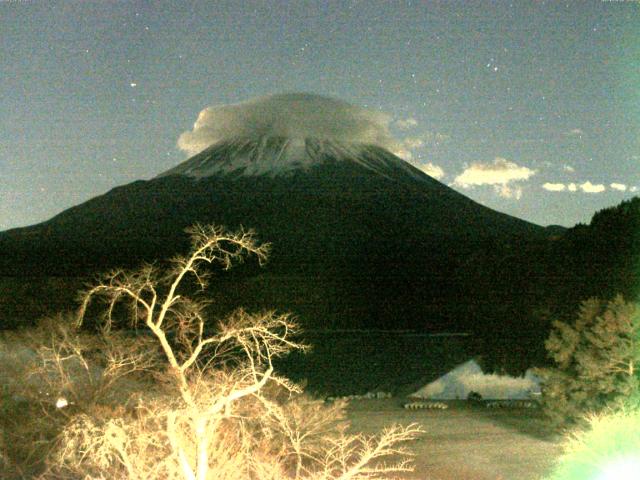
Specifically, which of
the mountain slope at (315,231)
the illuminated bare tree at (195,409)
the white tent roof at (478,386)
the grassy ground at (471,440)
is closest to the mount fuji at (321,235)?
the mountain slope at (315,231)

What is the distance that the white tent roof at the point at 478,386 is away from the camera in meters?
21.6

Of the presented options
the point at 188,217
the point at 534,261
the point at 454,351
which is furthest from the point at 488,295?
the point at 188,217

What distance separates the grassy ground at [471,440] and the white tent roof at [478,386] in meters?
3.08

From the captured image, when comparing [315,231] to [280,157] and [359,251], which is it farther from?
[280,157]

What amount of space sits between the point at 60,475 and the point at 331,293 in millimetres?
55148

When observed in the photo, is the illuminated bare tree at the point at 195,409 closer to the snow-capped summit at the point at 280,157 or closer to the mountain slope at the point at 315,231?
Answer: the mountain slope at the point at 315,231

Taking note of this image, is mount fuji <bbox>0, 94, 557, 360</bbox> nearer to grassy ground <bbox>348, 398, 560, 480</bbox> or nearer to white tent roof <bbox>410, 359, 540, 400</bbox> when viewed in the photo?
white tent roof <bbox>410, 359, 540, 400</bbox>

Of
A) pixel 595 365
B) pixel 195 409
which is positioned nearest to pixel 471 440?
pixel 595 365

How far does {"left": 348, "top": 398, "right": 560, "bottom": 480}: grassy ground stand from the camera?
10414 mm

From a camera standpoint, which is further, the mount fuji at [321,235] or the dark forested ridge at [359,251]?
the mount fuji at [321,235]

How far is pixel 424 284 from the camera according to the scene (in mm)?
62000

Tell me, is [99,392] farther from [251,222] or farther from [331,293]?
[251,222]

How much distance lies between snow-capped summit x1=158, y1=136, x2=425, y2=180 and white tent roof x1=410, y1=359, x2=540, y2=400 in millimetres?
98123

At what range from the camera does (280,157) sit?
133125mm
